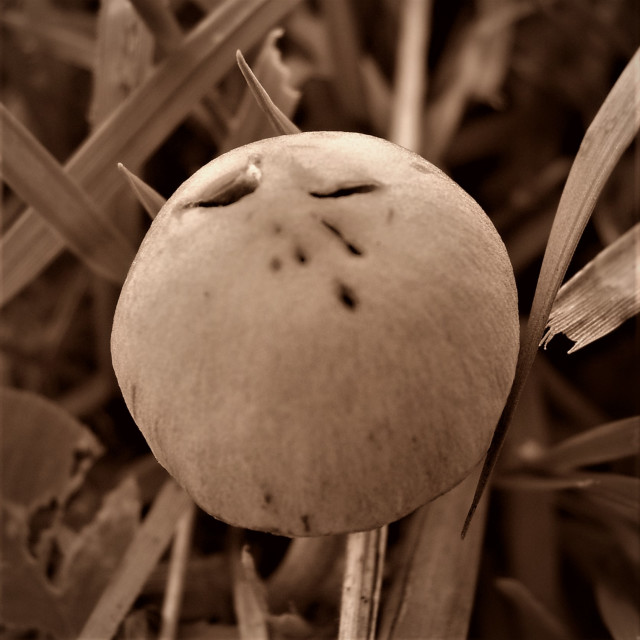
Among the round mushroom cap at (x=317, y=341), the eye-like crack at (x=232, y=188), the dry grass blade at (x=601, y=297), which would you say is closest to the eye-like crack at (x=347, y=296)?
the round mushroom cap at (x=317, y=341)

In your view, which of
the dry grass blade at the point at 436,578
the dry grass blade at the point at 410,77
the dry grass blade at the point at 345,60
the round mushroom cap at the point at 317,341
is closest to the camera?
the round mushroom cap at the point at 317,341

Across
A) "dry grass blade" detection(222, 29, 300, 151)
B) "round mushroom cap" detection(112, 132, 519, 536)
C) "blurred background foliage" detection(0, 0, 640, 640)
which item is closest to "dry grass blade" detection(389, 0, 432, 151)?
"blurred background foliage" detection(0, 0, 640, 640)

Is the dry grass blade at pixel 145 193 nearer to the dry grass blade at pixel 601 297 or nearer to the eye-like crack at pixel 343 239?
the eye-like crack at pixel 343 239

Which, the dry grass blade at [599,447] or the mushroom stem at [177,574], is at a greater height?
the mushroom stem at [177,574]

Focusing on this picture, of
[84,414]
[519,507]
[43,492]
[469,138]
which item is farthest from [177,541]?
[469,138]

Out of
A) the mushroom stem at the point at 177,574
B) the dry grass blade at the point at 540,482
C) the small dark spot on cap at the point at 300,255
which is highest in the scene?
the small dark spot on cap at the point at 300,255

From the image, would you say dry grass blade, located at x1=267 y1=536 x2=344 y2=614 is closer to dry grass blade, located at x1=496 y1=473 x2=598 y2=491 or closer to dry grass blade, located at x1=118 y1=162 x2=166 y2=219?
dry grass blade, located at x1=496 y1=473 x2=598 y2=491
